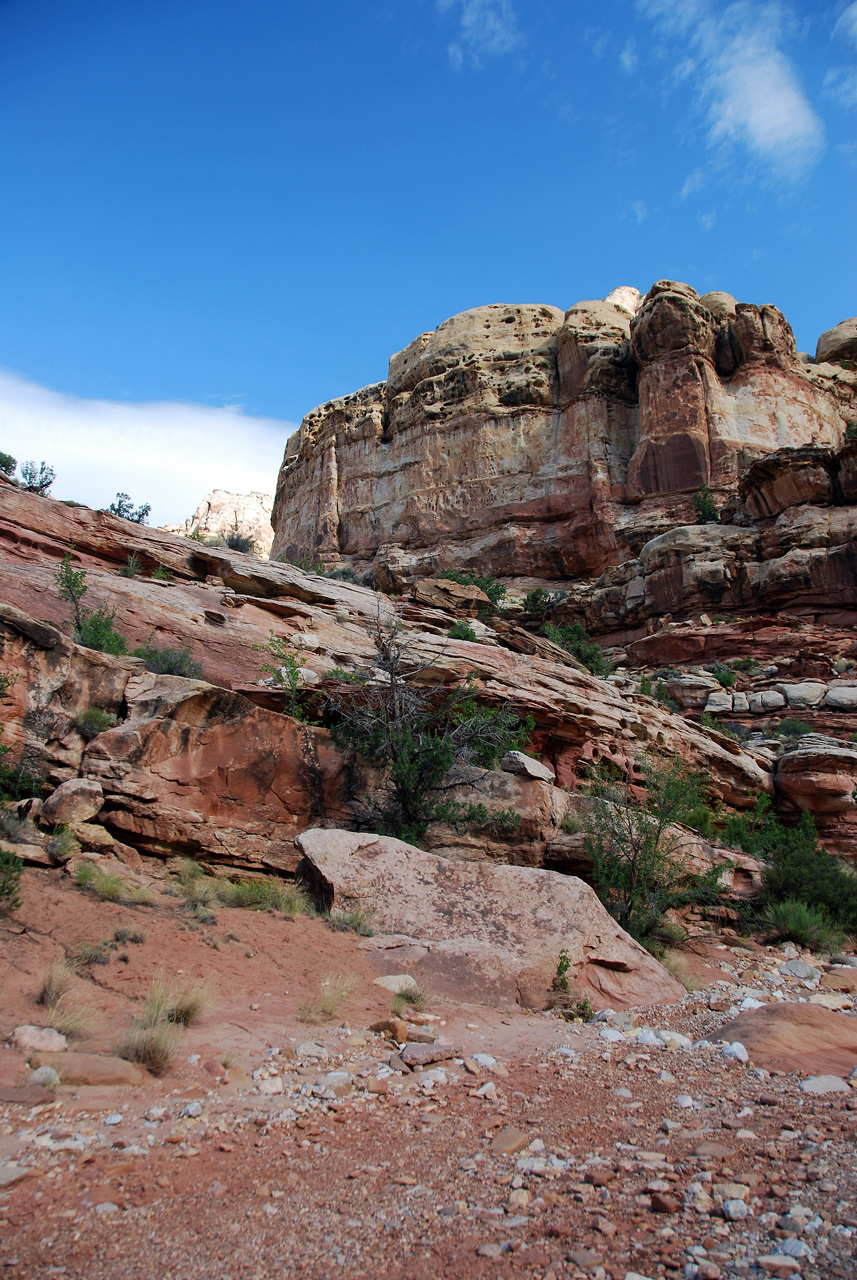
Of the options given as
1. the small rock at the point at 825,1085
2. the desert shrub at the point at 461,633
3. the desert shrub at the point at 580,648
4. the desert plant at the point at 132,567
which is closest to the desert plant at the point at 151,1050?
the small rock at the point at 825,1085

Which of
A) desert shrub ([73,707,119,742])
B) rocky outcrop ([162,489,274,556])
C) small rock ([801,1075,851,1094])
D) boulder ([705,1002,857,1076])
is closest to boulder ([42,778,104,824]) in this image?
desert shrub ([73,707,119,742])

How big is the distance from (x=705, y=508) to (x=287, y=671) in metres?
29.3

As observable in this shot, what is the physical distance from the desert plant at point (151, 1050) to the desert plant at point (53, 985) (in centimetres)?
68

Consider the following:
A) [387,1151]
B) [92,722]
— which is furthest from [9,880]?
[387,1151]

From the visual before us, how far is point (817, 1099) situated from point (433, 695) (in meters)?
8.91

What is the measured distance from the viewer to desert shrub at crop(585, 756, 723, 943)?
977cm

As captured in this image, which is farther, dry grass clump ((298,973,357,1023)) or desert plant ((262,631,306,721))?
desert plant ((262,631,306,721))

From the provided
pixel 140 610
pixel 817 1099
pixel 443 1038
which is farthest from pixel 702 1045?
pixel 140 610

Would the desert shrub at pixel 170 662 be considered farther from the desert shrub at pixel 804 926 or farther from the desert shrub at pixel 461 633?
the desert shrub at pixel 804 926

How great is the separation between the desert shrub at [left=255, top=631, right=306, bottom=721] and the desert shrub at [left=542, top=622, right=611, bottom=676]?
44.6ft

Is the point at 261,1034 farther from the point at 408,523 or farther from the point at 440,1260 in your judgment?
the point at 408,523

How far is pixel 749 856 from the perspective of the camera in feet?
42.1

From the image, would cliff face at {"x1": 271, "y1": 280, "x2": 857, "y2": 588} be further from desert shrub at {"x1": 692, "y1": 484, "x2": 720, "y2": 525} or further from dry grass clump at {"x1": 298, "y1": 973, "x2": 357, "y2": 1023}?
dry grass clump at {"x1": 298, "y1": 973, "x2": 357, "y2": 1023}

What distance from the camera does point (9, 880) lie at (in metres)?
5.84
